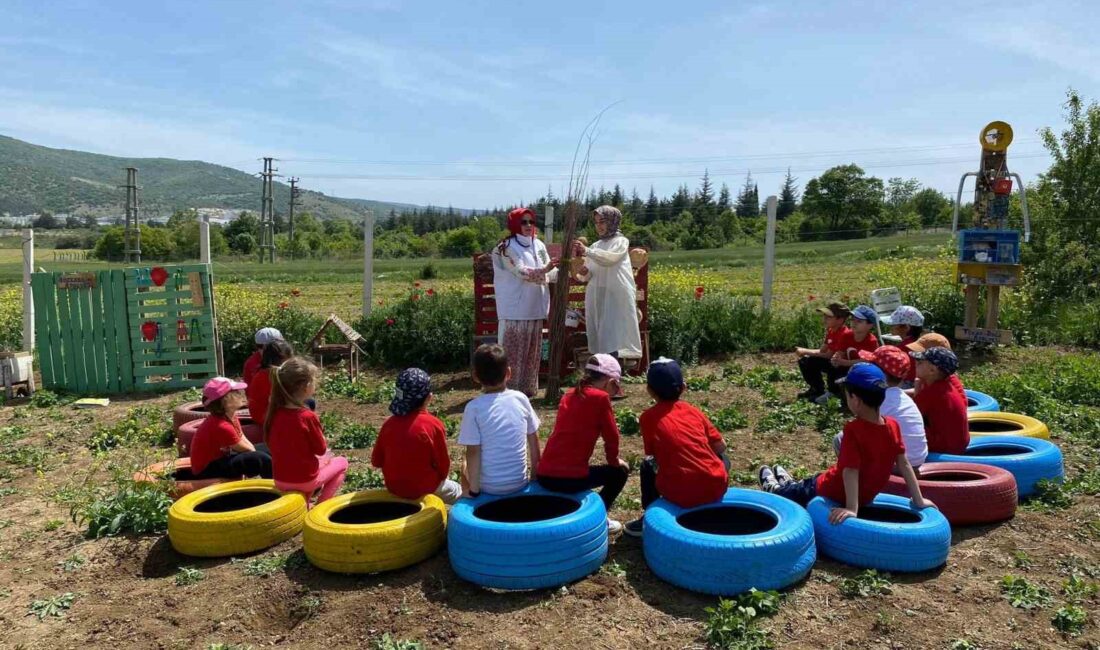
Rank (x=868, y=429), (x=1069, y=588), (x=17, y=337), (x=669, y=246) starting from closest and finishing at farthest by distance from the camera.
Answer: (x=1069, y=588) → (x=868, y=429) → (x=17, y=337) → (x=669, y=246)

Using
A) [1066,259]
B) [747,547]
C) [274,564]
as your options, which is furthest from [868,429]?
[1066,259]

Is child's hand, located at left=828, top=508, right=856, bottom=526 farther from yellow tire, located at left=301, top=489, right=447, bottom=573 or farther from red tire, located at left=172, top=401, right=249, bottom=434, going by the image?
red tire, located at left=172, top=401, right=249, bottom=434

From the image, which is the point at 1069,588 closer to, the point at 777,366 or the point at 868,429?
the point at 868,429

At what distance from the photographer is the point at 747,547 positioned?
3670 mm

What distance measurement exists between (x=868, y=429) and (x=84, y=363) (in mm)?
10044

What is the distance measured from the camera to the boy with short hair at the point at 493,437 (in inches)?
171

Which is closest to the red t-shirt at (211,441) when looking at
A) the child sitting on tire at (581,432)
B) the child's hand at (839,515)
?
the child sitting on tire at (581,432)

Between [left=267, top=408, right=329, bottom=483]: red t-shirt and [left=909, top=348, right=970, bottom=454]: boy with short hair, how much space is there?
4.07m

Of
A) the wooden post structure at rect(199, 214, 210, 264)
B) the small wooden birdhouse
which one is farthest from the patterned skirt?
the wooden post structure at rect(199, 214, 210, 264)

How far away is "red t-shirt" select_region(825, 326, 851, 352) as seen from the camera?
7789 mm

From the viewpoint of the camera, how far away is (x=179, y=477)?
5594mm

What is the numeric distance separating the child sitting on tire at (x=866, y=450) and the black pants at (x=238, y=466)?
12.3 feet

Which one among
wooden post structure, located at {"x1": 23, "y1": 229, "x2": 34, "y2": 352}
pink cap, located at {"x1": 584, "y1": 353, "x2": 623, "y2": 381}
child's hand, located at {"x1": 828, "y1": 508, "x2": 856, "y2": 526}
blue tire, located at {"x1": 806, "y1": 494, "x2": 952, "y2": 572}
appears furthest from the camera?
wooden post structure, located at {"x1": 23, "y1": 229, "x2": 34, "y2": 352}

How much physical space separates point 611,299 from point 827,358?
242cm
